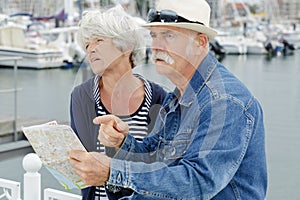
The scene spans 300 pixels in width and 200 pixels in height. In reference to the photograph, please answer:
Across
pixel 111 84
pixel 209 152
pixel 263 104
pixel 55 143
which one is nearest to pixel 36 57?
pixel 263 104

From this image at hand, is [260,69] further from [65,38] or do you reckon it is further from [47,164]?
[47,164]

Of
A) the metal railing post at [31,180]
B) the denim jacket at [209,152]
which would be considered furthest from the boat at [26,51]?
the denim jacket at [209,152]

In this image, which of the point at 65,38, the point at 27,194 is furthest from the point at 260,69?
the point at 27,194

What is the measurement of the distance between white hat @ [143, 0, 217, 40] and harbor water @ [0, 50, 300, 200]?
248mm

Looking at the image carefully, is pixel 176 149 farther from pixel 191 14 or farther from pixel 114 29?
pixel 114 29

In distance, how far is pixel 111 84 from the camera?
6.78 ft

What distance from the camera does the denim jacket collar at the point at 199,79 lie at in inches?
58.5

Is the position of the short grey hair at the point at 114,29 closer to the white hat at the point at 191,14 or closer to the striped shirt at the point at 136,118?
the striped shirt at the point at 136,118

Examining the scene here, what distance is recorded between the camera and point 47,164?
163 cm

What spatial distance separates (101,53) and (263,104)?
1325 centimetres

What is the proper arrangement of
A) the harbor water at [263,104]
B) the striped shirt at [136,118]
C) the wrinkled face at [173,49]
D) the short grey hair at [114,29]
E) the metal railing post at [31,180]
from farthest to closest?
the harbor water at [263,104], the metal railing post at [31,180], the striped shirt at [136,118], the short grey hair at [114,29], the wrinkled face at [173,49]

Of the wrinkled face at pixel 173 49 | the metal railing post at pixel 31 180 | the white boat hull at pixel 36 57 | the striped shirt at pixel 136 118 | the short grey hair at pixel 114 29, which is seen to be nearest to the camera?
the wrinkled face at pixel 173 49

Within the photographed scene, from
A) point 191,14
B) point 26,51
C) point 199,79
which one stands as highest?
point 191,14

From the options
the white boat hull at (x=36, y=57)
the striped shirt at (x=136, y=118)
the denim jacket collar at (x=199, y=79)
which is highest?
the denim jacket collar at (x=199, y=79)
